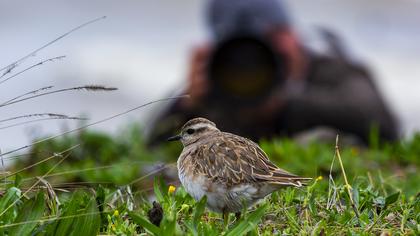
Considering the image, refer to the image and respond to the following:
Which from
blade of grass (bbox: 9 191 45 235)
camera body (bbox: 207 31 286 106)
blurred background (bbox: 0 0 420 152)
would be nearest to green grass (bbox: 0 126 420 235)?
blade of grass (bbox: 9 191 45 235)

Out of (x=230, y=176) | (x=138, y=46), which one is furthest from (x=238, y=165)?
(x=138, y=46)

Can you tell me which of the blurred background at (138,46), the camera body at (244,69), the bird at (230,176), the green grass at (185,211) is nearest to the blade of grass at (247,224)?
the green grass at (185,211)

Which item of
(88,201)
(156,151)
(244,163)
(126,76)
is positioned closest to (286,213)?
(244,163)

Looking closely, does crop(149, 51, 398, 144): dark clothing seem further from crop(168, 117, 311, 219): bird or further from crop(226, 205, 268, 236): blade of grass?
crop(226, 205, 268, 236): blade of grass

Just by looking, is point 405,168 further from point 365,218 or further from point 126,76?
point 126,76

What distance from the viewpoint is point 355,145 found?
41.6ft

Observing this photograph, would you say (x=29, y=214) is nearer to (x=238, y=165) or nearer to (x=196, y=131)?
(x=238, y=165)

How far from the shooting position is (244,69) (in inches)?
555

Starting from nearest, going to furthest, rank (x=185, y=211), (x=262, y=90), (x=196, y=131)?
(x=185, y=211), (x=196, y=131), (x=262, y=90)

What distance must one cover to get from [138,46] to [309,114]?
789 centimetres

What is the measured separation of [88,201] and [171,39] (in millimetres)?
15734

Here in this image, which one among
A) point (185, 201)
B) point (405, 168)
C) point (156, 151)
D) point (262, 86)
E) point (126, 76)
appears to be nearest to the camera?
point (185, 201)

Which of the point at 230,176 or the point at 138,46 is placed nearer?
the point at 230,176

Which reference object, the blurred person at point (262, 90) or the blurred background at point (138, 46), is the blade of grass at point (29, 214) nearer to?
the blurred person at point (262, 90)
